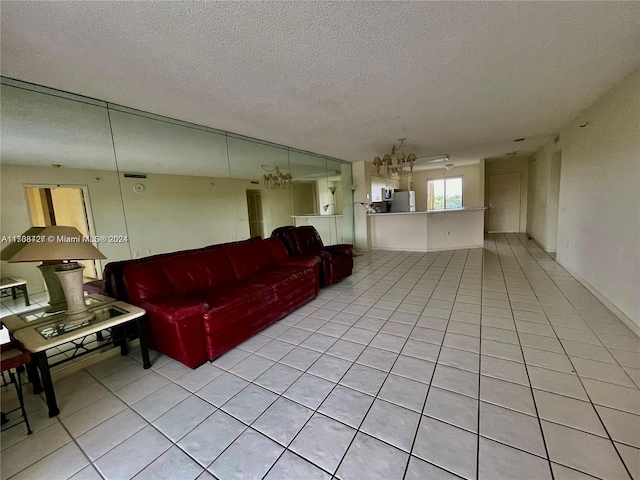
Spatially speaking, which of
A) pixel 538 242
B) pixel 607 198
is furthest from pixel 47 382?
pixel 538 242

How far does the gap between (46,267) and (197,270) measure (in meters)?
1.15

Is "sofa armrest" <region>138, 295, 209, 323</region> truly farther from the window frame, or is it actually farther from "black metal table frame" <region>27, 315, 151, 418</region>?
the window frame

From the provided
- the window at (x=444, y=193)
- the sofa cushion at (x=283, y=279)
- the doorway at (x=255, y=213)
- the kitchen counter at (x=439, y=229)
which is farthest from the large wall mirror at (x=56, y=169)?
the window at (x=444, y=193)

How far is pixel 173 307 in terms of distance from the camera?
2105mm

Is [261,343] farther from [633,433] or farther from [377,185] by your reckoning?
[377,185]

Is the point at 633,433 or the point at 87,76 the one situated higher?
the point at 87,76

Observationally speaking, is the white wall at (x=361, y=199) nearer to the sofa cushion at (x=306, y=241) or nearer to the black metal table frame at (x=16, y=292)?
the sofa cushion at (x=306, y=241)

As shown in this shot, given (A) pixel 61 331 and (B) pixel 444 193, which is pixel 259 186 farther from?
(B) pixel 444 193

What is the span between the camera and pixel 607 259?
2908 millimetres

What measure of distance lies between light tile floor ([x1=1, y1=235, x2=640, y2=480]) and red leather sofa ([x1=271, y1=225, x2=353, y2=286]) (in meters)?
1.23

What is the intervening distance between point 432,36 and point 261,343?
288cm

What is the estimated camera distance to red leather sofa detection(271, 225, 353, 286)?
4.03 meters

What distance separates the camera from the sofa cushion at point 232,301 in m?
2.22

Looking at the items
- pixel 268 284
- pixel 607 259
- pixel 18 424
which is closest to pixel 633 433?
pixel 607 259
